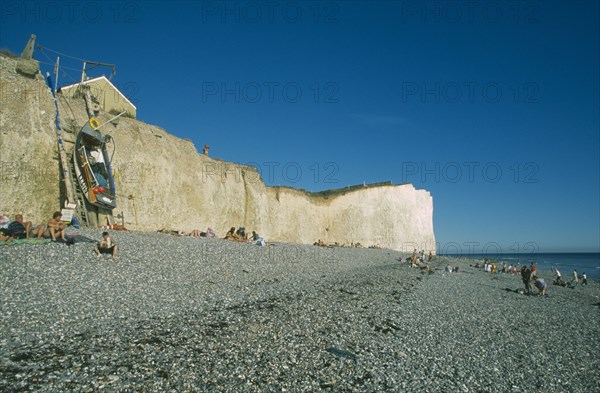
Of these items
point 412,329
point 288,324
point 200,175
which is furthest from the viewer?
point 200,175

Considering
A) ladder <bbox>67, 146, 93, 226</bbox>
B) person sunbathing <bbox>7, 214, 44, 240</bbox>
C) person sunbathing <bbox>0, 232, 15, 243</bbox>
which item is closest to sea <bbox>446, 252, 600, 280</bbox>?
ladder <bbox>67, 146, 93, 226</bbox>

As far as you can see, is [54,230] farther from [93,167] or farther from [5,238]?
[93,167]

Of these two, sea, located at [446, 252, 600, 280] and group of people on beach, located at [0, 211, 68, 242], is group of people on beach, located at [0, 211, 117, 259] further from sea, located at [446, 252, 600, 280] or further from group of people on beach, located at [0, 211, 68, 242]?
sea, located at [446, 252, 600, 280]

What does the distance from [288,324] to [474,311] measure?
7899 millimetres

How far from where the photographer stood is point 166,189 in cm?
2298

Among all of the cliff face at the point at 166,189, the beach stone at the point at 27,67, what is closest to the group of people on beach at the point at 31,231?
the cliff face at the point at 166,189

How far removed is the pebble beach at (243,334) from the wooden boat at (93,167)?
216 inches

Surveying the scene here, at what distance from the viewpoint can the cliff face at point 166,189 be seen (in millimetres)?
15281

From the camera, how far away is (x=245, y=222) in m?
30.2

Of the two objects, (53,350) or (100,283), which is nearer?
(53,350)

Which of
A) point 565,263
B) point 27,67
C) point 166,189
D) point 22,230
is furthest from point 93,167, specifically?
point 565,263

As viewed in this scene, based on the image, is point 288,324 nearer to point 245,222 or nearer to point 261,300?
point 261,300

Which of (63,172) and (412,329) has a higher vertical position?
(63,172)

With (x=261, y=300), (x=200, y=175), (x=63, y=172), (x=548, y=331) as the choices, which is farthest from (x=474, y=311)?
(x=200, y=175)
